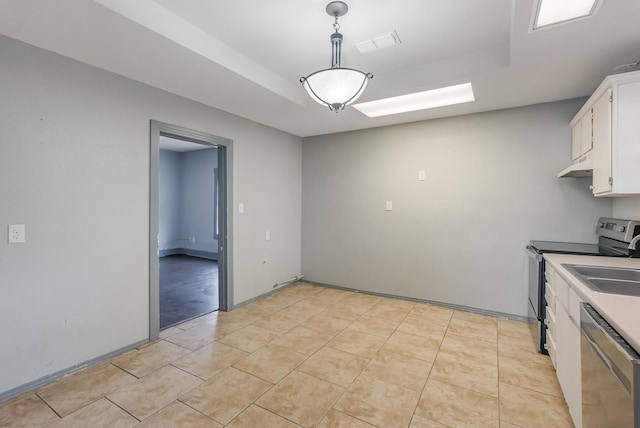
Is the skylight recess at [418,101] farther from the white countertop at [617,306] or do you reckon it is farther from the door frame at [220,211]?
the white countertop at [617,306]

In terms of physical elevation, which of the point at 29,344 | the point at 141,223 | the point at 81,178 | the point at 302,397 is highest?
the point at 81,178

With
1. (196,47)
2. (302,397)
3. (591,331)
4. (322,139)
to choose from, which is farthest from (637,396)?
(322,139)

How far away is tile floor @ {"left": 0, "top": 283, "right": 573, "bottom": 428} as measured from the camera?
1.84m

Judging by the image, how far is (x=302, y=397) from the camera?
204cm

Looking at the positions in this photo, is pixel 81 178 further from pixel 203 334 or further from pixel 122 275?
pixel 203 334

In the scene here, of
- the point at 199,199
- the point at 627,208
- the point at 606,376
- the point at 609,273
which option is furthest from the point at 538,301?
the point at 199,199

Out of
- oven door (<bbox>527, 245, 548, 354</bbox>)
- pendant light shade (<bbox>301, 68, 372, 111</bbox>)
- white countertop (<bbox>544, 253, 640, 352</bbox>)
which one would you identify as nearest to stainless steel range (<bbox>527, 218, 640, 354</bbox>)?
oven door (<bbox>527, 245, 548, 354</bbox>)

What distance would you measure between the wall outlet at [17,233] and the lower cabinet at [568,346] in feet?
11.2

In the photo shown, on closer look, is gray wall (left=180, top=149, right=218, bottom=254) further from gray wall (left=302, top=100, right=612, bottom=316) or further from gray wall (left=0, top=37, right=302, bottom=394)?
gray wall (left=0, top=37, right=302, bottom=394)

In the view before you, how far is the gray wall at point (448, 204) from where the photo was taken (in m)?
3.19

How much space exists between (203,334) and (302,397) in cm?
141

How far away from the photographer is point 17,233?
203 cm

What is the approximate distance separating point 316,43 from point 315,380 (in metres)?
2.57

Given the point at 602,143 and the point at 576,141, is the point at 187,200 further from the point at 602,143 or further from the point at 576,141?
the point at 602,143
